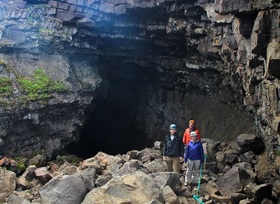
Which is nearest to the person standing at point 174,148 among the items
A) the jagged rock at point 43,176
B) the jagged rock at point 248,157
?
the jagged rock at point 248,157

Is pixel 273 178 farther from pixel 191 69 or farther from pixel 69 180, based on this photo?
pixel 191 69

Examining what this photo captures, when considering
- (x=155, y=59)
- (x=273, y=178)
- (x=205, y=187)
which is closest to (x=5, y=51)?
(x=155, y=59)

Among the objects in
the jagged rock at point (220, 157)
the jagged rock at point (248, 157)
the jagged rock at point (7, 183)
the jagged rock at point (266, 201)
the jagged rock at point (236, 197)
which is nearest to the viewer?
the jagged rock at point (266, 201)

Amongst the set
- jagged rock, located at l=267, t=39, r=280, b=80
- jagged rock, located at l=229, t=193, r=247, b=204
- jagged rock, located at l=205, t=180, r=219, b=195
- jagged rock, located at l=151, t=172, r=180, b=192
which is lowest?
jagged rock, located at l=205, t=180, r=219, b=195

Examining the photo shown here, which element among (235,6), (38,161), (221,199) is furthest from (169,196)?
(38,161)

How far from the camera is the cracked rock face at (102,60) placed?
16.6 m

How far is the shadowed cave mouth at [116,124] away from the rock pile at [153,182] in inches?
354

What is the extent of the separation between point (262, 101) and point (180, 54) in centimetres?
923

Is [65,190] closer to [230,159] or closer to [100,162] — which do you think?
[100,162]

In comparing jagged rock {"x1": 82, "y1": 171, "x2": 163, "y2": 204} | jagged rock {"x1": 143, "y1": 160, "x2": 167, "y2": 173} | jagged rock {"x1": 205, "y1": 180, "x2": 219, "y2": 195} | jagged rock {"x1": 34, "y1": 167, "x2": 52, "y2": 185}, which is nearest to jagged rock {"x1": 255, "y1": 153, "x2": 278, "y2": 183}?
jagged rock {"x1": 205, "y1": 180, "x2": 219, "y2": 195}

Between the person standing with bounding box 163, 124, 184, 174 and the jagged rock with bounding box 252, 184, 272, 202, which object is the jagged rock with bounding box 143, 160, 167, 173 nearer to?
the person standing with bounding box 163, 124, 184, 174

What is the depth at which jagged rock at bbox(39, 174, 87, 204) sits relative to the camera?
8875 mm

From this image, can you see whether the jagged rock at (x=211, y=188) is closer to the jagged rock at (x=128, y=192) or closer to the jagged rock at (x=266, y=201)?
the jagged rock at (x=266, y=201)

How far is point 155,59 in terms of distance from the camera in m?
21.0
